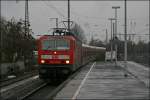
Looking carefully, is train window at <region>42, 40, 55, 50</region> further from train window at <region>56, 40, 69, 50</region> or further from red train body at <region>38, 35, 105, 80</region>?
train window at <region>56, 40, 69, 50</region>

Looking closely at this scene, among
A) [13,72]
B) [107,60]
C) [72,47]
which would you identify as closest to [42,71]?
[72,47]

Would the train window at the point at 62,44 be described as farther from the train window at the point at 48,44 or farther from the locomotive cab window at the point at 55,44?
the train window at the point at 48,44

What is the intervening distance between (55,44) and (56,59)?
100 centimetres

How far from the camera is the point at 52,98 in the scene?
15.2 m

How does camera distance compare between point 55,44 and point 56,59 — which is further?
point 55,44

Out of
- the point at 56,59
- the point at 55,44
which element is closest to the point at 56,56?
the point at 56,59

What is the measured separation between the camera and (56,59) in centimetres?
2364

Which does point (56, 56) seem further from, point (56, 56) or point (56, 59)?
point (56, 59)

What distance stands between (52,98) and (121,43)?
4904 cm

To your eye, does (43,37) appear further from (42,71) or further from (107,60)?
(107,60)

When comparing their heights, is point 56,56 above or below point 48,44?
below

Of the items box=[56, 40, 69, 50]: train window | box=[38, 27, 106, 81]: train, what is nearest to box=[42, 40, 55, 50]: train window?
box=[38, 27, 106, 81]: train

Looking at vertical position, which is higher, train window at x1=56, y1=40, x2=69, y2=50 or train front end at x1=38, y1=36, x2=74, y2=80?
train window at x1=56, y1=40, x2=69, y2=50

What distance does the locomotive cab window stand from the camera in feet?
78.6
